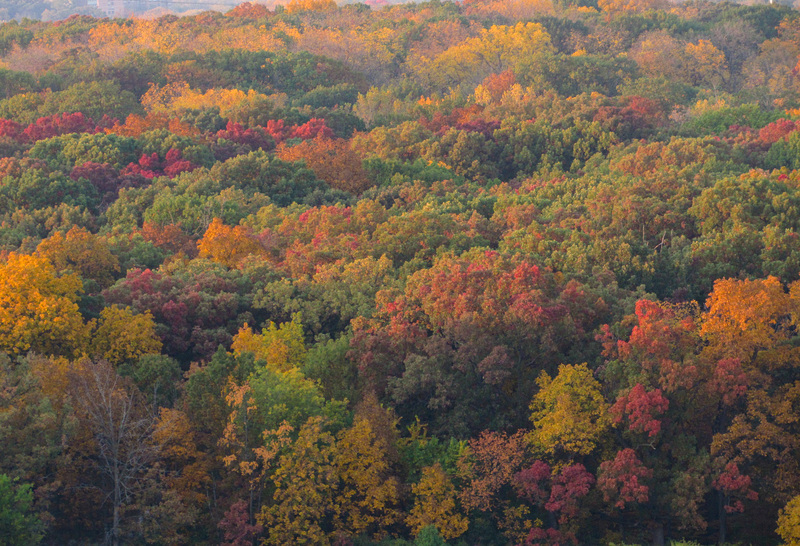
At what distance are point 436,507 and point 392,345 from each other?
6.05 m

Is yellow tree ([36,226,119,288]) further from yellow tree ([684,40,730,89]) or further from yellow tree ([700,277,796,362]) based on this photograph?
yellow tree ([684,40,730,89])

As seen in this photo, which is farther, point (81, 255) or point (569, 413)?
point (81, 255)

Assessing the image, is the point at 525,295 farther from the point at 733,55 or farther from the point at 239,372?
the point at 733,55

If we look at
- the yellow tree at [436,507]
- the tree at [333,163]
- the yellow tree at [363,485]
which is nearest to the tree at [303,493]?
the yellow tree at [363,485]

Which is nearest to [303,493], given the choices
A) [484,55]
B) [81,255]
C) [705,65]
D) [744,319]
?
[744,319]

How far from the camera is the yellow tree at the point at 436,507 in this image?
28.9 metres

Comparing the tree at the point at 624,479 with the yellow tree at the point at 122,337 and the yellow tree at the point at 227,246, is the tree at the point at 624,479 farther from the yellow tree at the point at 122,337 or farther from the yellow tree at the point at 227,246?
the yellow tree at the point at 227,246

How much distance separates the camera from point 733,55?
104938mm

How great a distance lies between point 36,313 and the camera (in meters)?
31.8

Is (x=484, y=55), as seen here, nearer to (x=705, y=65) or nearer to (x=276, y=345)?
(x=705, y=65)

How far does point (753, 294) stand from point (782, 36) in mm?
86453

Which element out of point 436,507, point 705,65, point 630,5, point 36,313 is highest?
point 36,313

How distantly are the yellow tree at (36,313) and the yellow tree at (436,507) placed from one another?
12110 mm

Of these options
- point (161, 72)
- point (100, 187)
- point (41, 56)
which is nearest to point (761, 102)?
point (161, 72)
